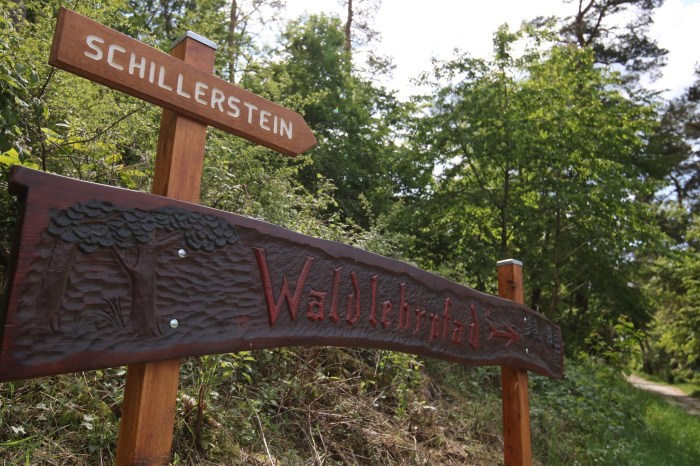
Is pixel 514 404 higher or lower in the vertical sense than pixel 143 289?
lower

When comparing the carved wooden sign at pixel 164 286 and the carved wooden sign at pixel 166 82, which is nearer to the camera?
the carved wooden sign at pixel 164 286

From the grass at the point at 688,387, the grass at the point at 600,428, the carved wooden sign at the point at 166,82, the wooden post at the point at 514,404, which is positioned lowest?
the grass at the point at 688,387

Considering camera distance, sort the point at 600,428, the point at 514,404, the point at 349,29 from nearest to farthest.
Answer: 1. the point at 514,404
2. the point at 600,428
3. the point at 349,29

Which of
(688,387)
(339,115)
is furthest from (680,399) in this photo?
(339,115)

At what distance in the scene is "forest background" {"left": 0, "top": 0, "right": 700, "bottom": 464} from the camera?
2601 millimetres

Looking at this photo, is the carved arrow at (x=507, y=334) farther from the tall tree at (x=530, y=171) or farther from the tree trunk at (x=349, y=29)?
the tree trunk at (x=349, y=29)

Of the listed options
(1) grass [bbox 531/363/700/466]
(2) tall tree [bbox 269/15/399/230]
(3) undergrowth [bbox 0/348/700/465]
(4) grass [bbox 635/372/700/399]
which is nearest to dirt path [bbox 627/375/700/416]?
(4) grass [bbox 635/372/700/399]

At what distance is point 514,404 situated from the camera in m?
2.76

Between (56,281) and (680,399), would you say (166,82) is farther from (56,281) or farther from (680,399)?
(680,399)

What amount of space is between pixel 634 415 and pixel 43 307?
7164mm

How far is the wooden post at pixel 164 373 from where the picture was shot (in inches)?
53.0

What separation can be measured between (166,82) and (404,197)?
7793 millimetres

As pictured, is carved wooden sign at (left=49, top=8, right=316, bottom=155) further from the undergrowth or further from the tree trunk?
the tree trunk

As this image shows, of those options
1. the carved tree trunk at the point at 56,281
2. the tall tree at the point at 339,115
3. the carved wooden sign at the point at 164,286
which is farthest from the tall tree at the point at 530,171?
the carved tree trunk at the point at 56,281
